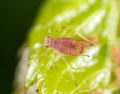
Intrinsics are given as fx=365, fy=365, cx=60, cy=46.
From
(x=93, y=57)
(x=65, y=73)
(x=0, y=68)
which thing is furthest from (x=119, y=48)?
(x=0, y=68)

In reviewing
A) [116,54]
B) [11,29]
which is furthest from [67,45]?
[11,29]

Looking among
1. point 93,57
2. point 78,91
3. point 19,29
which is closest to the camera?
point 78,91

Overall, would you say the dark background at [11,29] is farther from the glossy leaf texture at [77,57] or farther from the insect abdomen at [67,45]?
the insect abdomen at [67,45]

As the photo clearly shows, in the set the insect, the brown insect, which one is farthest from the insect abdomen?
the insect

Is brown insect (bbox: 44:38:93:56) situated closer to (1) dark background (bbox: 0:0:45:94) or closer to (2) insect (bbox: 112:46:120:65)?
(2) insect (bbox: 112:46:120:65)

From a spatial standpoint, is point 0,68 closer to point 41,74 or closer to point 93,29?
point 93,29

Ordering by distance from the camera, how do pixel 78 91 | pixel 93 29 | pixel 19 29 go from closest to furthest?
1. pixel 78 91
2. pixel 93 29
3. pixel 19 29

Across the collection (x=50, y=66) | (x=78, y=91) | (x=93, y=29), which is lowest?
(x=78, y=91)
